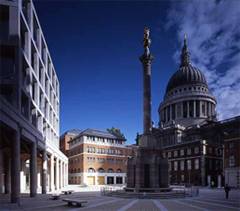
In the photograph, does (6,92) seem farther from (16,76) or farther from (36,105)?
(36,105)

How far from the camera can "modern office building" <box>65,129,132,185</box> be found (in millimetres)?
96812

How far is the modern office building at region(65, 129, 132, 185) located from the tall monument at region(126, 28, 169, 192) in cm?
5303

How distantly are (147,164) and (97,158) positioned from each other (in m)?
57.8

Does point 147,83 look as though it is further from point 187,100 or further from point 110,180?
point 187,100

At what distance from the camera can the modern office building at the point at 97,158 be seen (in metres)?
96.8

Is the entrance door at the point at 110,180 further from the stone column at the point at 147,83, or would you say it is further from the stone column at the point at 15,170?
the stone column at the point at 15,170

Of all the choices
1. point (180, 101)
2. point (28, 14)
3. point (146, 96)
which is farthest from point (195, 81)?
point (28, 14)

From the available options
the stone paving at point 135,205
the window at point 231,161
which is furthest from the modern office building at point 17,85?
the window at point 231,161

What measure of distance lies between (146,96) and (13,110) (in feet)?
72.7

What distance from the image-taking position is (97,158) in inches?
3890

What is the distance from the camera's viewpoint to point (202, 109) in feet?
400

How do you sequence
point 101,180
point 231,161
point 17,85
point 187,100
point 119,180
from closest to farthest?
point 17,85 → point 231,161 → point 101,180 → point 119,180 → point 187,100

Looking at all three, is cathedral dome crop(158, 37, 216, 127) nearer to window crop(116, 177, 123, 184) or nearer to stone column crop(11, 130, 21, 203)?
window crop(116, 177, 123, 184)

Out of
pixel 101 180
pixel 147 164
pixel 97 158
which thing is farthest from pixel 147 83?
pixel 101 180
